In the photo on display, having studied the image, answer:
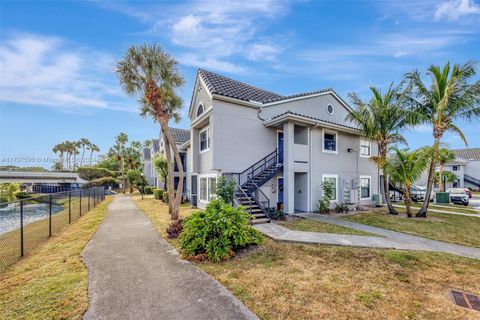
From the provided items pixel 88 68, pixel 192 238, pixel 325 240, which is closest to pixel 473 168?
pixel 325 240

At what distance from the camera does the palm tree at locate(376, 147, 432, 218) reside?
12391 mm

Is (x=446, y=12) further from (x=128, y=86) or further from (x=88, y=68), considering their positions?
(x=88, y=68)

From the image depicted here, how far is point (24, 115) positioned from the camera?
19609 millimetres

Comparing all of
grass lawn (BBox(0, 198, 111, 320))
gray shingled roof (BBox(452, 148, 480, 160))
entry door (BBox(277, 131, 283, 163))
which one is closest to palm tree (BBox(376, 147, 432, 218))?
entry door (BBox(277, 131, 283, 163))

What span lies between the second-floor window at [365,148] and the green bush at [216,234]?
13.4 meters

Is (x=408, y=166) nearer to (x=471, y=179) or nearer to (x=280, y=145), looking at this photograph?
(x=280, y=145)

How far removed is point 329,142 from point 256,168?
18.1 ft

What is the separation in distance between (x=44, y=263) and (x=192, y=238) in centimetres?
401

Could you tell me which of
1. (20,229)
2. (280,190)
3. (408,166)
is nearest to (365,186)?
(408,166)

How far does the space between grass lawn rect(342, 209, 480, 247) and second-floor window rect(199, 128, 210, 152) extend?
30.0 ft

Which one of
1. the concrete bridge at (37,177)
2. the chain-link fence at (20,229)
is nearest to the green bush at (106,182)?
the concrete bridge at (37,177)

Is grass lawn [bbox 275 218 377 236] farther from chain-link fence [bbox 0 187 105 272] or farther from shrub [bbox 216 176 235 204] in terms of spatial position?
chain-link fence [bbox 0 187 105 272]

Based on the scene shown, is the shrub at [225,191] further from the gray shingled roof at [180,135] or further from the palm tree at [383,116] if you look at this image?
the gray shingled roof at [180,135]

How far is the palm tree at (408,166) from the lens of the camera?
12.4 metres
